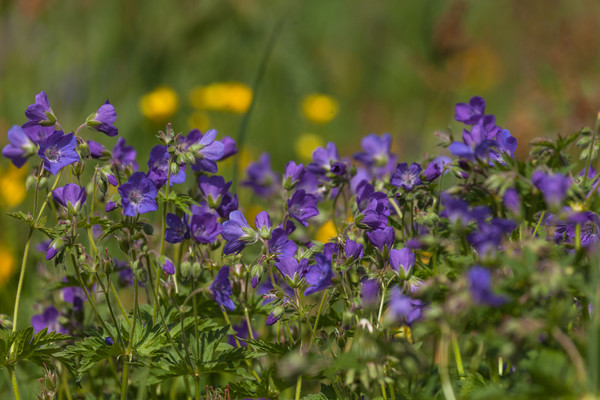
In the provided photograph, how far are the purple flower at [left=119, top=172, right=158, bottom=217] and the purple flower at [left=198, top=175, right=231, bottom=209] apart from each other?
0.88ft

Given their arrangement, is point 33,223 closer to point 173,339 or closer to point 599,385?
point 173,339

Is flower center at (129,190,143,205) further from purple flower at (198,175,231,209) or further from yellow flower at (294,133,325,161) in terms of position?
yellow flower at (294,133,325,161)

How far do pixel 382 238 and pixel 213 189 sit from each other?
560 mm

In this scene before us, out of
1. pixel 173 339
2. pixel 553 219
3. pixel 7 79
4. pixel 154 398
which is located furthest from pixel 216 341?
pixel 7 79

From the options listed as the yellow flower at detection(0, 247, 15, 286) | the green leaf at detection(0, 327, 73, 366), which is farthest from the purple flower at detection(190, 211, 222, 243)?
the yellow flower at detection(0, 247, 15, 286)

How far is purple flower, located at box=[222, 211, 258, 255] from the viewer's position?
1.98 m

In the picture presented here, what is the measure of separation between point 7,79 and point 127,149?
3316 mm

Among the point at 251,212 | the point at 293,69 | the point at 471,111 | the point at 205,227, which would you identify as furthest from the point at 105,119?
the point at 293,69

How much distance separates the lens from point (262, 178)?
318 centimetres

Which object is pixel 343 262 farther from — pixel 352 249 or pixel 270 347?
pixel 270 347

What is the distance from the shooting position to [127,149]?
2.36 m

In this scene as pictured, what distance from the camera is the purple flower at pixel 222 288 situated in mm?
1909

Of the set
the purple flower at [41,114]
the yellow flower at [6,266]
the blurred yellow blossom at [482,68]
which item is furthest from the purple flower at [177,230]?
the blurred yellow blossom at [482,68]

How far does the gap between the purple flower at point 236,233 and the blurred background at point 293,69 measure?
1579 mm
